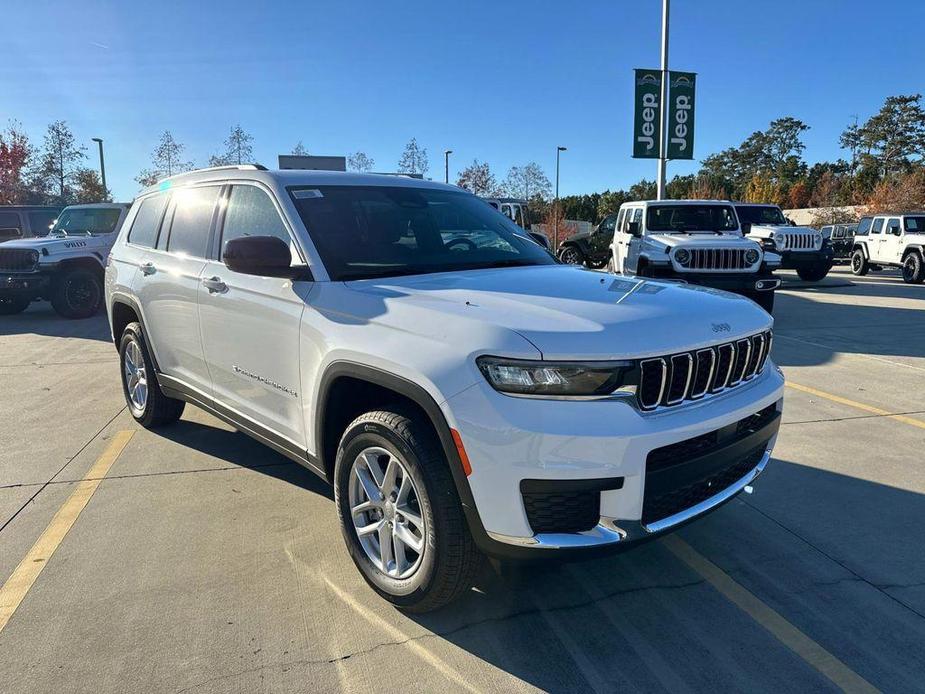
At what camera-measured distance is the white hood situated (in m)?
2.38

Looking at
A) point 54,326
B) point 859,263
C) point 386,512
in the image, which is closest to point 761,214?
point 859,263

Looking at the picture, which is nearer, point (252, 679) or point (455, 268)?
point (252, 679)

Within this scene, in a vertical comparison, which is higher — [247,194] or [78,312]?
[247,194]

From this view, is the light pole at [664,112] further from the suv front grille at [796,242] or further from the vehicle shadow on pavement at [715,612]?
the vehicle shadow on pavement at [715,612]

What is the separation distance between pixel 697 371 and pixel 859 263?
22.6m

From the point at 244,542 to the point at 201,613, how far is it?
0.64m

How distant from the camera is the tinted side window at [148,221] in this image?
4934mm

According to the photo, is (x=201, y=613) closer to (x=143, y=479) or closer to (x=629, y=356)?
(x=143, y=479)

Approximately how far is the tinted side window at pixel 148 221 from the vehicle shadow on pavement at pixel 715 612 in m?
3.57

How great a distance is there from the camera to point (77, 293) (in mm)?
12375

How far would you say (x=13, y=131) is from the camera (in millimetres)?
36688

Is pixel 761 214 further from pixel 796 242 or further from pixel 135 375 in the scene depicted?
pixel 135 375

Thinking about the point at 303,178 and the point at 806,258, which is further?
the point at 806,258

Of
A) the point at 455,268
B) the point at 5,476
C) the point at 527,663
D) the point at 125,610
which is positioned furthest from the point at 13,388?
the point at 527,663
